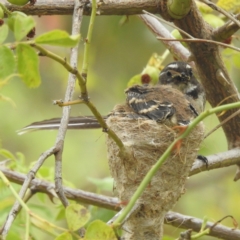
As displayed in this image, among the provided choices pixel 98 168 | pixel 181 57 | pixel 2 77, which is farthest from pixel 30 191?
pixel 98 168

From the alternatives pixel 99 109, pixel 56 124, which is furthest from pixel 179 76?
pixel 99 109

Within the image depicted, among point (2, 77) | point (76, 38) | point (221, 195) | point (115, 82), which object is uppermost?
point (76, 38)

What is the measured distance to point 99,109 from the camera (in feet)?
20.7

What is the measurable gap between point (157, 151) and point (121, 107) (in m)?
0.52

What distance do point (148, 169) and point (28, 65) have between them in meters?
1.29

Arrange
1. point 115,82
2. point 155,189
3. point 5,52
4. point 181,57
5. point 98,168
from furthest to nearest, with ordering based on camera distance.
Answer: point 115,82 → point 98,168 → point 181,57 → point 155,189 → point 5,52

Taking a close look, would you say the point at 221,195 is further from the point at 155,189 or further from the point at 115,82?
the point at 155,189

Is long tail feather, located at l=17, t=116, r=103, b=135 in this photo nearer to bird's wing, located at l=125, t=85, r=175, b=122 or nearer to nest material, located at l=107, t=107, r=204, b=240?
bird's wing, located at l=125, t=85, r=175, b=122

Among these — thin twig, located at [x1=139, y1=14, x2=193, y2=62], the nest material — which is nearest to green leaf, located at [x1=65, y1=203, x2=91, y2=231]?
the nest material

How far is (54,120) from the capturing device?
3.21 metres

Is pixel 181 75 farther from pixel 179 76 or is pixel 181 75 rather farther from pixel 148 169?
pixel 148 169

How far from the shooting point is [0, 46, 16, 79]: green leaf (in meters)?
1.48

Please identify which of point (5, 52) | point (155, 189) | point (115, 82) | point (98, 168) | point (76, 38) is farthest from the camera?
point (115, 82)

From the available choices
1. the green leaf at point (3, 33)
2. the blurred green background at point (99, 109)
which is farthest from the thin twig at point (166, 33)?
the blurred green background at point (99, 109)
